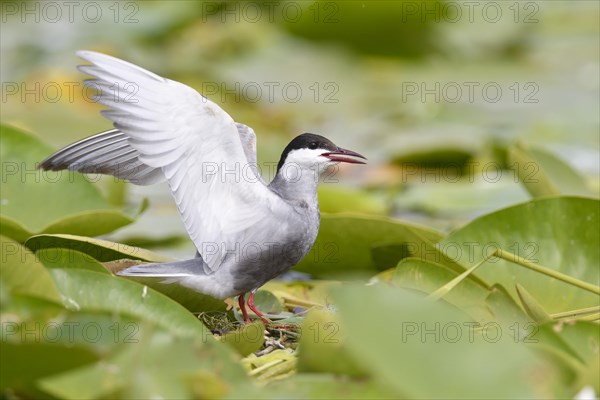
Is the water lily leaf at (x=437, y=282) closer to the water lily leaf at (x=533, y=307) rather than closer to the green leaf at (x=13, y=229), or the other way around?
the water lily leaf at (x=533, y=307)

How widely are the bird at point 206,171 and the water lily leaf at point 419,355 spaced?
110cm

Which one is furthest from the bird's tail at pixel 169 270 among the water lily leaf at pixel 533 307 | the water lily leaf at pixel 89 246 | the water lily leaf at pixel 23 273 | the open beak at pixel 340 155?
the water lily leaf at pixel 533 307

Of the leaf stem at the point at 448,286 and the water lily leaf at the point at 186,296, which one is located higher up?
the leaf stem at the point at 448,286

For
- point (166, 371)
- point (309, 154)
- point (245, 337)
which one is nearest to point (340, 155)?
point (309, 154)

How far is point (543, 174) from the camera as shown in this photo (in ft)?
12.7

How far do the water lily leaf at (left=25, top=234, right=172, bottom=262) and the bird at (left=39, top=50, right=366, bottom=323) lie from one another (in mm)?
129

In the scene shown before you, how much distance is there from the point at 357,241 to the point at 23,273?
1641mm

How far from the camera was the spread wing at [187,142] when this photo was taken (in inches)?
105

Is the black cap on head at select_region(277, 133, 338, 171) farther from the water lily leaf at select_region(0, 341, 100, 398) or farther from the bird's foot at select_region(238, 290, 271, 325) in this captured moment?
the water lily leaf at select_region(0, 341, 100, 398)

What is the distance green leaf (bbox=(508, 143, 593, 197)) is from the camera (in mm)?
3840

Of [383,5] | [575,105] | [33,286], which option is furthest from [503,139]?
[33,286]

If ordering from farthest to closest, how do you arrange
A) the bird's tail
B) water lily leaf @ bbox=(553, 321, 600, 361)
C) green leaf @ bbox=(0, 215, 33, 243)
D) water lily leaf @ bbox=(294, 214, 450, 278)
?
1. water lily leaf @ bbox=(294, 214, 450, 278)
2. green leaf @ bbox=(0, 215, 33, 243)
3. the bird's tail
4. water lily leaf @ bbox=(553, 321, 600, 361)

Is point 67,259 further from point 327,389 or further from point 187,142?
point 327,389

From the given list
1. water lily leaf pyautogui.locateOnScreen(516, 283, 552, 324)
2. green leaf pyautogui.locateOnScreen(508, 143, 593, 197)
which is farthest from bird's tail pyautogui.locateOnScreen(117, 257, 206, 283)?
green leaf pyautogui.locateOnScreen(508, 143, 593, 197)
